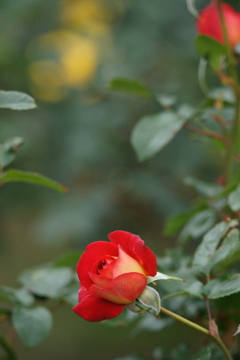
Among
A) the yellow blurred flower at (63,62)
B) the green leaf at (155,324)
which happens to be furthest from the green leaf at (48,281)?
the yellow blurred flower at (63,62)

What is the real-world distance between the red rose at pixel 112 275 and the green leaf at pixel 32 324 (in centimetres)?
15

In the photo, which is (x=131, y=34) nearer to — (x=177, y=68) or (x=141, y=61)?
(x=141, y=61)

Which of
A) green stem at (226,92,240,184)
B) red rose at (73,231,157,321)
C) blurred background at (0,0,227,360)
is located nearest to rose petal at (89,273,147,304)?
red rose at (73,231,157,321)

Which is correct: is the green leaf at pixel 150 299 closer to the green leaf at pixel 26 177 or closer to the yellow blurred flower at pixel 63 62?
the green leaf at pixel 26 177

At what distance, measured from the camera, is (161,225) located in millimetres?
1526

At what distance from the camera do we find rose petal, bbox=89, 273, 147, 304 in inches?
12.0

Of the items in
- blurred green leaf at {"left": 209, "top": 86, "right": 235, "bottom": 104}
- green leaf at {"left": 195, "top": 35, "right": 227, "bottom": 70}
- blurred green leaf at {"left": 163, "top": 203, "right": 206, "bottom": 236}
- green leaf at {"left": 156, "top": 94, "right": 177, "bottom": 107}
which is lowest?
blurred green leaf at {"left": 163, "top": 203, "right": 206, "bottom": 236}

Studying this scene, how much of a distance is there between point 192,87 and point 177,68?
0.10 meters

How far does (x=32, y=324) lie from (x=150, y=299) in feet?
0.64

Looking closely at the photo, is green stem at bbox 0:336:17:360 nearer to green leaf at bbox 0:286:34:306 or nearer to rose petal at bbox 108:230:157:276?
green leaf at bbox 0:286:34:306

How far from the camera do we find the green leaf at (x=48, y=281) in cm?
51

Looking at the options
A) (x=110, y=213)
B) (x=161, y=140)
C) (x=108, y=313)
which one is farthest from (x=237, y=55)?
(x=110, y=213)

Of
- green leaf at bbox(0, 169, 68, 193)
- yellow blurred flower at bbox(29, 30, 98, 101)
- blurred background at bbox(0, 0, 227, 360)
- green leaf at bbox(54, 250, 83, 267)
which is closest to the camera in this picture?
green leaf at bbox(0, 169, 68, 193)

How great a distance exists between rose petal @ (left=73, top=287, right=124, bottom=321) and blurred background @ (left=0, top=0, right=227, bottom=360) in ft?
3.07
